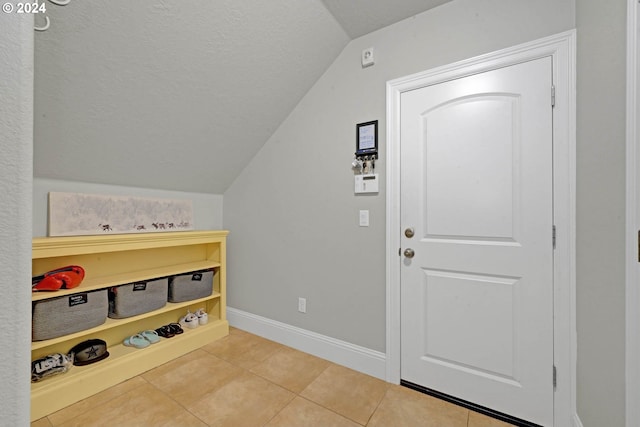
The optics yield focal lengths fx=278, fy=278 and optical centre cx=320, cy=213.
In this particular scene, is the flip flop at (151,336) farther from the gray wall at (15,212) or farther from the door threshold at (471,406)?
the door threshold at (471,406)

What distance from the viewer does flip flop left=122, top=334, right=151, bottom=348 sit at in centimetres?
200

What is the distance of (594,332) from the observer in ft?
3.92

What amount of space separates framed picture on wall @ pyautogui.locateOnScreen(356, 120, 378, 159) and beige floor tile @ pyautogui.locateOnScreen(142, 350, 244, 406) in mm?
1769

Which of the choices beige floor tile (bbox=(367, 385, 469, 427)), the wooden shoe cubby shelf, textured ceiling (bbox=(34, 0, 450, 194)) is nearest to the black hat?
the wooden shoe cubby shelf

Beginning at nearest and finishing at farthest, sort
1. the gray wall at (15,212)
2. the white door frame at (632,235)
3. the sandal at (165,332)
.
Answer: the gray wall at (15,212)
the white door frame at (632,235)
the sandal at (165,332)

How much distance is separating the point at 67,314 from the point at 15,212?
1.40 m

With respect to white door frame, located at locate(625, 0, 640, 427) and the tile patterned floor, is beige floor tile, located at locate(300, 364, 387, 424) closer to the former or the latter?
the tile patterned floor

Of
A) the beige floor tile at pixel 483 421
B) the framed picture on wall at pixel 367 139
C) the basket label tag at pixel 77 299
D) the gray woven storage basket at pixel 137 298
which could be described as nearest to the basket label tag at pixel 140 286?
the gray woven storage basket at pixel 137 298

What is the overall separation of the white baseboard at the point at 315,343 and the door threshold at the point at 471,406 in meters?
0.21

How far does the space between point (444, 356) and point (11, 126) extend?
211cm

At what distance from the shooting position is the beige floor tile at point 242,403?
1.51m

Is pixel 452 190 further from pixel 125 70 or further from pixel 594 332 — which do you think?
pixel 125 70

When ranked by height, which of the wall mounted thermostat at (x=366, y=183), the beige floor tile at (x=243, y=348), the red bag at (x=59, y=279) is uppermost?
the wall mounted thermostat at (x=366, y=183)

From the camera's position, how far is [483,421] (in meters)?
1.51
